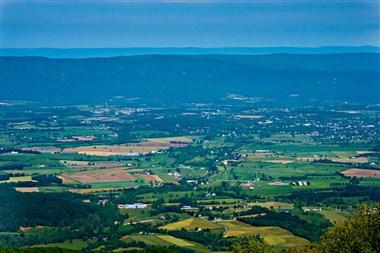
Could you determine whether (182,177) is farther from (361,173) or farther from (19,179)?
(361,173)

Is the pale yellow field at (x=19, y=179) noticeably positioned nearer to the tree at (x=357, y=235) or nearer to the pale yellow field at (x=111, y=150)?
the pale yellow field at (x=111, y=150)

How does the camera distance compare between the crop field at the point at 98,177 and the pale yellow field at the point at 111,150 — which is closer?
the crop field at the point at 98,177

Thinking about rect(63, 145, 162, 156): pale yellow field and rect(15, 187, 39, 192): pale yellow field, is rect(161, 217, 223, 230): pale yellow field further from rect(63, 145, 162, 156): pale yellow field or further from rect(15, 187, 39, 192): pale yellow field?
rect(63, 145, 162, 156): pale yellow field

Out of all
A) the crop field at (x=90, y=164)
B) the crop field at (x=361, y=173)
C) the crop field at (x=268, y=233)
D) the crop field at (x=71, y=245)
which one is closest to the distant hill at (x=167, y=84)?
the crop field at (x=90, y=164)

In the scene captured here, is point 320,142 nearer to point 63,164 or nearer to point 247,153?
point 247,153

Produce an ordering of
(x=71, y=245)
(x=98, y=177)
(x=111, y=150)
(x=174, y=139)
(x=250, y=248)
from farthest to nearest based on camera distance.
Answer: (x=174, y=139) → (x=111, y=150) → (x=98, y=177) → (x=71, y=245) → (x=250, y=248)

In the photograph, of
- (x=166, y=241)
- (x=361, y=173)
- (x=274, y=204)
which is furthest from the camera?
(x=361, y=173)

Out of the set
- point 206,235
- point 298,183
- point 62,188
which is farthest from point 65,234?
point 298,183

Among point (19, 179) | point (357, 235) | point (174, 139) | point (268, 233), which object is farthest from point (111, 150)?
point (357, 235)
